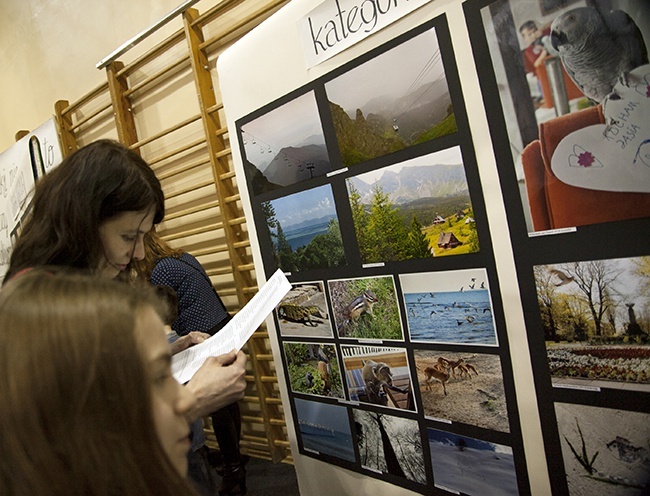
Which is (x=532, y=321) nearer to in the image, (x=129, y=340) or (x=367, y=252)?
(x=367, y=252)

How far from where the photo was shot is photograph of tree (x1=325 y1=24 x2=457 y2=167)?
3.45 ft

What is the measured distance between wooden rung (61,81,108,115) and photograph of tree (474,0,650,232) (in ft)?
7.82

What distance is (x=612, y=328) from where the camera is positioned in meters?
0.91

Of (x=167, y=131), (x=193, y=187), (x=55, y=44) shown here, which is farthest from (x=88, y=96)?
(x=193, y=187)

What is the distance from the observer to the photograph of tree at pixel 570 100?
2.72 ft

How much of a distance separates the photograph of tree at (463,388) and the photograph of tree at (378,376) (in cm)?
5

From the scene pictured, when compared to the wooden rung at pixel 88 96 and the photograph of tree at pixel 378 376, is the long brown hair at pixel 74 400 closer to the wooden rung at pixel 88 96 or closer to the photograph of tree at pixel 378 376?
the photograph of tree at pixel 378 376

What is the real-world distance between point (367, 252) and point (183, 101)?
1.61 metres

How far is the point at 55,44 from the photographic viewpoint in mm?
2914

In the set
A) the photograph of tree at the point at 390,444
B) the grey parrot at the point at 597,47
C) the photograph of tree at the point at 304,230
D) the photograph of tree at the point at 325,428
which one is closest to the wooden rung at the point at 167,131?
the photograph of tree at the point at 304,230

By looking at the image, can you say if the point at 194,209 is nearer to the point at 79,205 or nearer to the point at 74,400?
the point at 79,205

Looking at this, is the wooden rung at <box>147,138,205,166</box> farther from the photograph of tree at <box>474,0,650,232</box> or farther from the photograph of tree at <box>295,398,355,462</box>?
the photograph of tree at <box>474,0,650,232</box>

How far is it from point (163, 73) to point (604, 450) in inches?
94.5

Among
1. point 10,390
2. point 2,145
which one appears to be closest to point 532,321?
point 10,390
